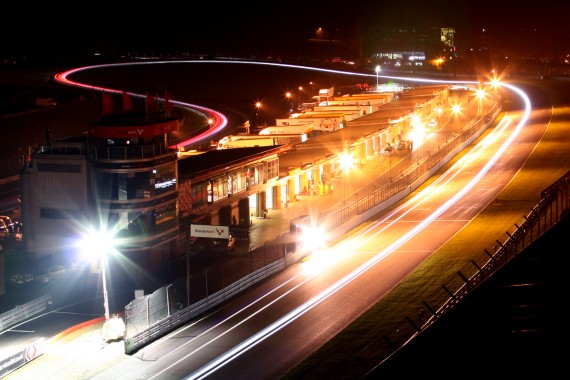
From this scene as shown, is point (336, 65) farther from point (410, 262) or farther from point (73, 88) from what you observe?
point (410, 262)

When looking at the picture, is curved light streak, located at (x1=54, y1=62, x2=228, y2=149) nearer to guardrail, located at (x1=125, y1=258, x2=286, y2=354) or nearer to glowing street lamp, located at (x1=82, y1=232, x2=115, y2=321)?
glowing street lamp, located at (x1=82, y1=232, x2=115, y2=321)

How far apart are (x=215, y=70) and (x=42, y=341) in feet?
382

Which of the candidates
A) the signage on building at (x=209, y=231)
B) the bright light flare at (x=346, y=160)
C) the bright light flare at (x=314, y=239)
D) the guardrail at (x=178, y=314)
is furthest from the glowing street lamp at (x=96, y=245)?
the bright light flare at (x=346, y=160)

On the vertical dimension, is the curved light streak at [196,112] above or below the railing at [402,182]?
above

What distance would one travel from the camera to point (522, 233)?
39.2 meters

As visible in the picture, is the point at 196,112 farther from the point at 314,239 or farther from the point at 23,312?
the point at 23,312

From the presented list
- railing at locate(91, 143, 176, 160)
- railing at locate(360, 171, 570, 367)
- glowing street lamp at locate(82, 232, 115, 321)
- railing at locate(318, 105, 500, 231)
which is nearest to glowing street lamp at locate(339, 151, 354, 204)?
railing at locate(318, 105, 500, 231)

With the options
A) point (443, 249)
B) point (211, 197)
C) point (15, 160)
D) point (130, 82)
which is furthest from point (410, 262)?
point (130, 82)

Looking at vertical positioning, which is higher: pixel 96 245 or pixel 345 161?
pixel 345 161

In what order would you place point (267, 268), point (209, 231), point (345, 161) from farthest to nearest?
1. point (345, 161)
2. point (267, 268)
3. point (209, 231)

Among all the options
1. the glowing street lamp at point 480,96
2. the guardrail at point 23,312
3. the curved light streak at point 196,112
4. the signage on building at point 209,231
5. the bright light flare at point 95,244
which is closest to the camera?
the guardrail at point 23,312

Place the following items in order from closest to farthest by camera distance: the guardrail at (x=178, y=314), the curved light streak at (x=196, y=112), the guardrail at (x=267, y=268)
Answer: the guardrail at (x=178, y=314)
the guardrail at (x=267, y=268)
the curved light streak at (x=196, y=112)

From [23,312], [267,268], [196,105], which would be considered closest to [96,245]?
[23,312]

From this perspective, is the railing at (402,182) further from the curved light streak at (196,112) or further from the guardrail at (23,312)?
the guardrail at (23,312)
